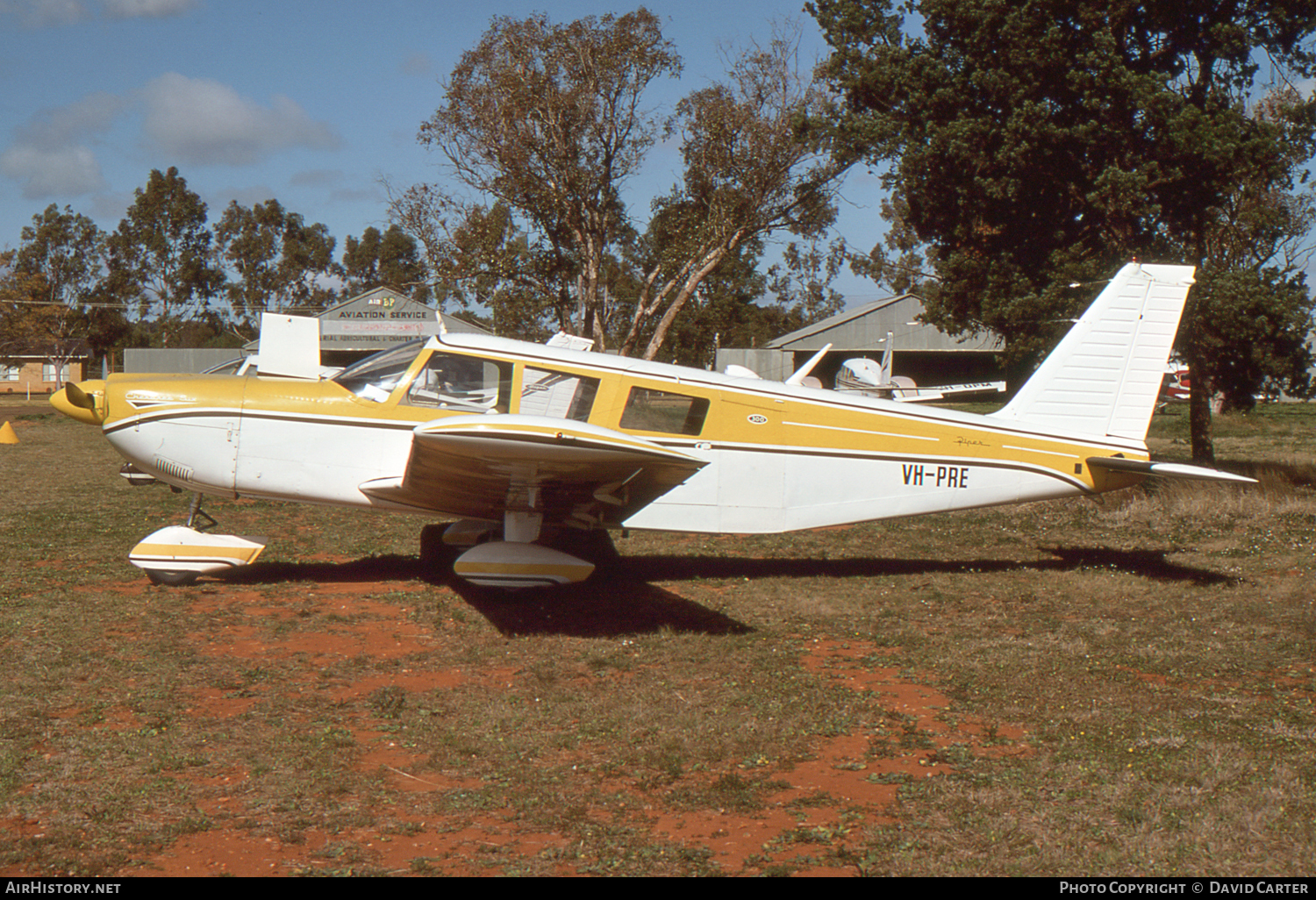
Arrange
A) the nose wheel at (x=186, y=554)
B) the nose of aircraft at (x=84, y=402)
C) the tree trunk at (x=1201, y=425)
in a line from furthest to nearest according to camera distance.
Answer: the tree trunk at (x=1201, y=425) < the nose wheel at (x=186, y=554) < the nose of aircraft at (x=84, y=402)

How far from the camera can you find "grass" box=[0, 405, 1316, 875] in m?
3.81

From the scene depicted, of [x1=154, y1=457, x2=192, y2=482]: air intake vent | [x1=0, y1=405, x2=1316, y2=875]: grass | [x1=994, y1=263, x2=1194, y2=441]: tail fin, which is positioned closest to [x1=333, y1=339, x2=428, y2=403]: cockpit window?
[x1=154, y1=457, x2=192, y2=482]: air intake vent

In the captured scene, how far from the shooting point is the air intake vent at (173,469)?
755 centimetres

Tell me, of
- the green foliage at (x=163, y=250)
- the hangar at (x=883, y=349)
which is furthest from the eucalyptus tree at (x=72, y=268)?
the hangar at (x=883, y=349)

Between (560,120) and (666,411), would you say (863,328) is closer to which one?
(560,120)

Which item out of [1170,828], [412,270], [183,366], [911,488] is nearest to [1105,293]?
[911,488]

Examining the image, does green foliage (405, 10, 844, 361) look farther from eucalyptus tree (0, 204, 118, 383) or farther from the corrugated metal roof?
eucalyptus tree (0, 204, 118, 383)

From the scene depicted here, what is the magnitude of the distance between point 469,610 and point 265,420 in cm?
220

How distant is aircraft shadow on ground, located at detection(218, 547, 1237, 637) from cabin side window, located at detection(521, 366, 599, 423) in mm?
1439

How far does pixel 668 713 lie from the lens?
536cm

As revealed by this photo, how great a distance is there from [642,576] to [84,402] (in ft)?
16.0

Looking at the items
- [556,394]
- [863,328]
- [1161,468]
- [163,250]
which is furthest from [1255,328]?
[163,250]

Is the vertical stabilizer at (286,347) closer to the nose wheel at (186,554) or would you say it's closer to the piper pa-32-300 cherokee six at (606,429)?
the piper pa-32-300 cherokee six at (606,429)

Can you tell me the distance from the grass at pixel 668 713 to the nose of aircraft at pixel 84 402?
145cm
